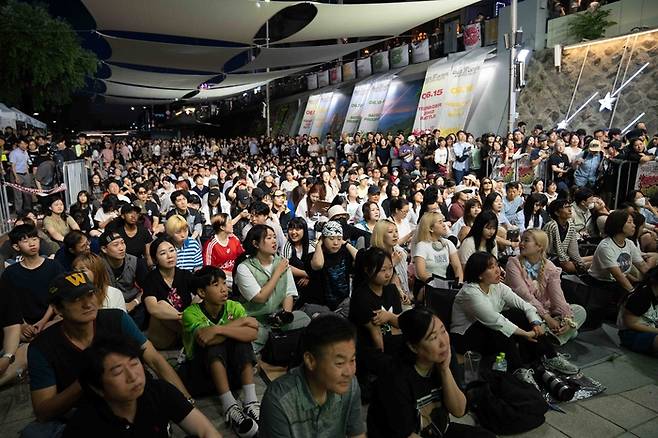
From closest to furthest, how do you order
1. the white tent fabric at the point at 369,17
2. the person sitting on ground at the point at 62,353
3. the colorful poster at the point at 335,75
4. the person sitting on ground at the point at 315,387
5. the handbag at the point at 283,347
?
the person sitting on ground at the point at 315,387, the person sitting on ground at the point at 62,353, the handbag at the point at 283,347, the white tent fabric at the point at 369,17, the colorful poster at the point at 335,75

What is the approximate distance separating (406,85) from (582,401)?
15.2m

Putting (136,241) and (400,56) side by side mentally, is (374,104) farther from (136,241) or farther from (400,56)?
(136,241)

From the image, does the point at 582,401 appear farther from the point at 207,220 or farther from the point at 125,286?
the point at 207,220

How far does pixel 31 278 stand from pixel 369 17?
969cm

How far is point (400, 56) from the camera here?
55.6 feet

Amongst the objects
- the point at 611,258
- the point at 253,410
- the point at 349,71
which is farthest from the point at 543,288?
the point at 349,71

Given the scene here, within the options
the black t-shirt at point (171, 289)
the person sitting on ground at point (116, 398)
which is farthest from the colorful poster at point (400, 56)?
the person sitting on ground at point (116, 398)

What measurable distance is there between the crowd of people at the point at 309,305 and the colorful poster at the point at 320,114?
49.3ft

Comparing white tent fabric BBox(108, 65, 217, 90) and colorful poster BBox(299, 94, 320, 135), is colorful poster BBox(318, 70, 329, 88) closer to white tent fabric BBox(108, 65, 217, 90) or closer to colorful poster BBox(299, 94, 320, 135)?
colorful poster BBox(299, 94, 320, 135)

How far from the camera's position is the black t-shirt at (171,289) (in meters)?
3.44

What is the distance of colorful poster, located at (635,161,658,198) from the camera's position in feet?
22.1

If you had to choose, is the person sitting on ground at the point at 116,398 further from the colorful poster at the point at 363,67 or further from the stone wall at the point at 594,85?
the colorful poster at the point at 363,67

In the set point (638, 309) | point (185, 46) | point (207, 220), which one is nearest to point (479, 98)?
point (185, 46)

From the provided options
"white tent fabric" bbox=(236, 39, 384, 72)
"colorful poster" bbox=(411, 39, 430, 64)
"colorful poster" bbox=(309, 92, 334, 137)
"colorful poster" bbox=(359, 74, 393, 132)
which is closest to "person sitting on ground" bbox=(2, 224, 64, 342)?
"white tent fabric" bbox=(236, 39, 384, 72)
